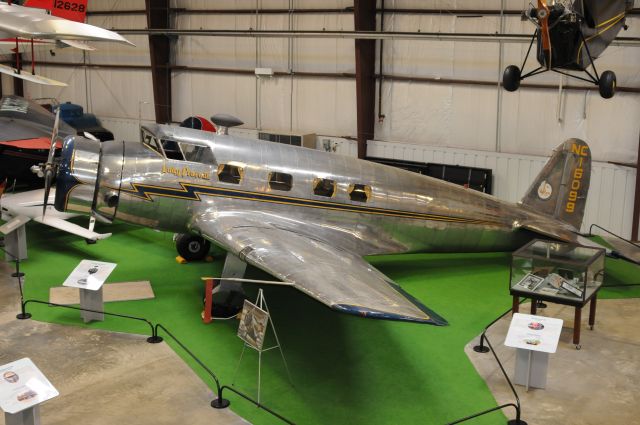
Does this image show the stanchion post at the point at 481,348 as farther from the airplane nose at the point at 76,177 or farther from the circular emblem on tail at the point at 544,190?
the airplane nose at the point at 76,177

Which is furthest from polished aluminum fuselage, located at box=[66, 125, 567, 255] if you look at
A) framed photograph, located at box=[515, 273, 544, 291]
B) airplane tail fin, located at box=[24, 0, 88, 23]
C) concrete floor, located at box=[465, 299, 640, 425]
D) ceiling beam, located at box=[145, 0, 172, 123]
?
ceiling beam, located at box=[145, 0, 172, 123]

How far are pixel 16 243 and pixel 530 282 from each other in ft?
33.3

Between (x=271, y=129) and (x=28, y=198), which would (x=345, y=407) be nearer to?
(x=28, y=198)

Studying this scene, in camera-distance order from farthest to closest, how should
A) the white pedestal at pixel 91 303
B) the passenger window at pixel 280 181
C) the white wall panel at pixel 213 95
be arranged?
the white wall panel at pixel 213 95 < the passenger window at pixel 280 181 < the white pedestal at pixel 91 303

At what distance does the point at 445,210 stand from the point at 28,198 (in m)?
9.12

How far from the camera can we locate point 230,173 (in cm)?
1173

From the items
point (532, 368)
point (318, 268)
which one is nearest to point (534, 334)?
point (532, 368)

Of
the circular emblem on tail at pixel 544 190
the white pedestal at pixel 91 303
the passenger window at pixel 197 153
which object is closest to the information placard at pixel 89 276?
the white pedestal at pixel 91 303

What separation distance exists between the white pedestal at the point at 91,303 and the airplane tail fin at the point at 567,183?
8367 millimetres

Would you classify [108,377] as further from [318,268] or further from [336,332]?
[336,332]

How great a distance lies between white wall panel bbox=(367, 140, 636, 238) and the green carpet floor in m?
2.63

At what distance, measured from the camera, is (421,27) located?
19.3 m

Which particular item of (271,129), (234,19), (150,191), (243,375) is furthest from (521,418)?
(234,19)

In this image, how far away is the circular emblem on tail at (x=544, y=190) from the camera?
13.4 metres
